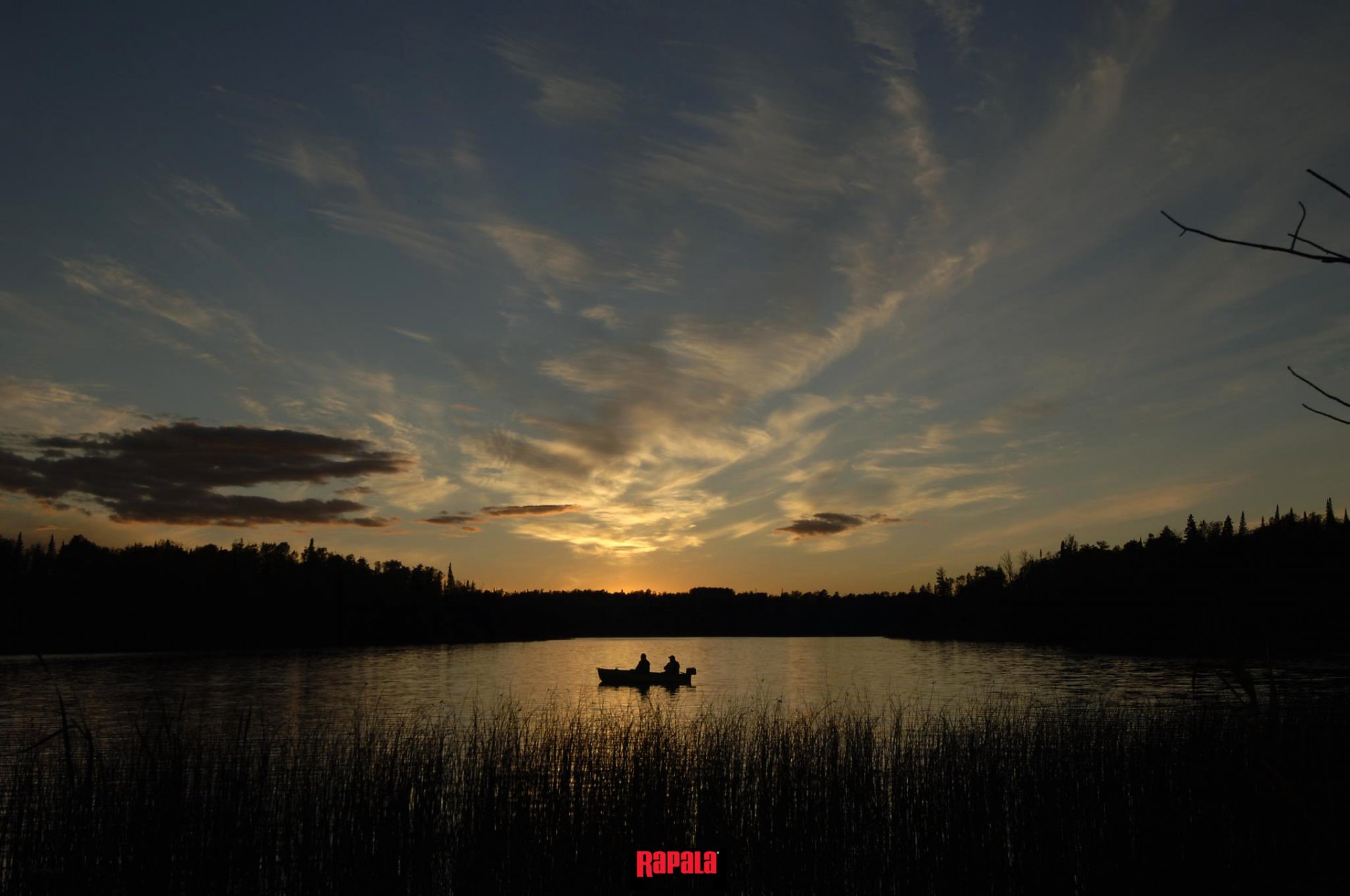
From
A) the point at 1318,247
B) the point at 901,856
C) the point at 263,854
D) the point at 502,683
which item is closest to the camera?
the point at 1318,247

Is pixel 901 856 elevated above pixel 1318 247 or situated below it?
below

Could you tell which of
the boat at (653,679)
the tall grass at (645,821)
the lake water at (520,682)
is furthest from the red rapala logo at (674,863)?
the boat at (653,679)

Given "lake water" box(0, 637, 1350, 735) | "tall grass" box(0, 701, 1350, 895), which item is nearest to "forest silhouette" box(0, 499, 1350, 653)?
"lake water" box(0, 637, 1350, 735)

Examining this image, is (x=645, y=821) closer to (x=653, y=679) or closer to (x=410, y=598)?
(x=653, y=679)

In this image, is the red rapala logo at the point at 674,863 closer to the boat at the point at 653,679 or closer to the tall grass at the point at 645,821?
the tall grass at the point at 645,821

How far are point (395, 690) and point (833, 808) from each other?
1678 inches

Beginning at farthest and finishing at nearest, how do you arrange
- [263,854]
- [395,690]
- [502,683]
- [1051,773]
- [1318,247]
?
[502,683]
[395,690]
[1051,773]
[263,854]
[1318,247]

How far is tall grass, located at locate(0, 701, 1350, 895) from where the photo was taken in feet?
34.6

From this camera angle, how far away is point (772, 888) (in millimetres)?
10828

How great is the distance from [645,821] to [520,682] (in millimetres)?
48086

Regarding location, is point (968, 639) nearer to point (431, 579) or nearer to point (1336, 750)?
point (431, 579)

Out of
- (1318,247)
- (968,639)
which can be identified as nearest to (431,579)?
(968,639)

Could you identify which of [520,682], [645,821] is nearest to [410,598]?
[520,682]

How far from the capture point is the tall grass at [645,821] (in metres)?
10.5
